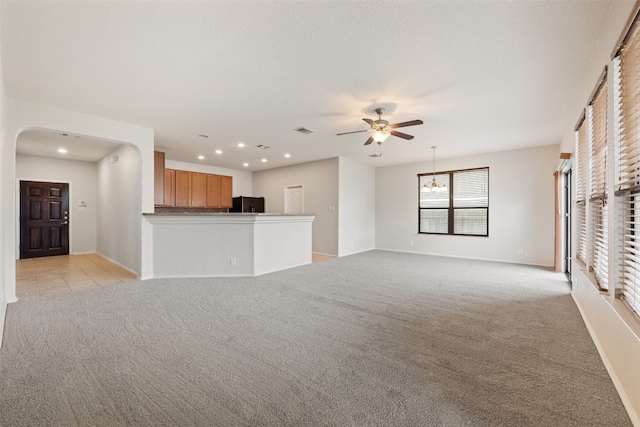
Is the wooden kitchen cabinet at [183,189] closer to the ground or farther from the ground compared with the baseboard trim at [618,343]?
farther from the ground

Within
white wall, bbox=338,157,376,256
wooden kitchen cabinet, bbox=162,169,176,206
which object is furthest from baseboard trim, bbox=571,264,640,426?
wooden kitchen cabinet, bbox=162,169,176,206

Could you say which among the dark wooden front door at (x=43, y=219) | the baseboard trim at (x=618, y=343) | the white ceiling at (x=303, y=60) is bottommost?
the baseboard trim at (x=618, y=343)

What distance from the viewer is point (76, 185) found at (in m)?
7.43

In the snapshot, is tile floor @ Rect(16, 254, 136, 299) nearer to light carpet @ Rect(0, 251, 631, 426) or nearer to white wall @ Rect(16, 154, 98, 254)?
light carpet @ Rect(0, 251, 631, 426)

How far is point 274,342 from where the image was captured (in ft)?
7.98

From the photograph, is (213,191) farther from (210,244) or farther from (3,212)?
(3,212)

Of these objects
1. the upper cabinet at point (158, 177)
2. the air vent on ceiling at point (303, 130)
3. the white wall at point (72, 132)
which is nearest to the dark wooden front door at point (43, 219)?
the upper cabinet at point (158, 177)

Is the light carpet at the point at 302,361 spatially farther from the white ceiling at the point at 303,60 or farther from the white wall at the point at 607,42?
the white ceiling at the point at 303,60

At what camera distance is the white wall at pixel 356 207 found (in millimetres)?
7324

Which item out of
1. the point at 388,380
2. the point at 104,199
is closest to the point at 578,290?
the point at 388,380

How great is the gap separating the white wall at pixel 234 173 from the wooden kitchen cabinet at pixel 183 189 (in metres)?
0.49

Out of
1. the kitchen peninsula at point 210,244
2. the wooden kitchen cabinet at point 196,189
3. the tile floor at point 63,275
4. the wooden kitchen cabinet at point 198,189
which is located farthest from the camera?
the wooden kitchen cabinet at point 198,189

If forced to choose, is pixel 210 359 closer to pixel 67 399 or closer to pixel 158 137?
pixel 67 399

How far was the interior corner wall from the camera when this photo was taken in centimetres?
731
